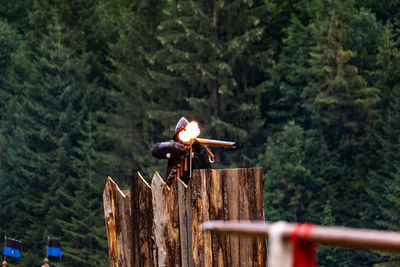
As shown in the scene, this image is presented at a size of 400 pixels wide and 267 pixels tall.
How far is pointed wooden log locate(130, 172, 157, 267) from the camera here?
4.54 m

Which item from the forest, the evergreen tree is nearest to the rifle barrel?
the forest

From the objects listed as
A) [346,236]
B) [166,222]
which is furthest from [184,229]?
[346,236]

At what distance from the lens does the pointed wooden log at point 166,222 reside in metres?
4.43

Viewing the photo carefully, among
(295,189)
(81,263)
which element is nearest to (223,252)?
(295,189)

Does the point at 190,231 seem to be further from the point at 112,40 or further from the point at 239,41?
the point at 112,40

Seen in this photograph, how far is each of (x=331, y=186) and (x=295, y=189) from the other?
1338 mm

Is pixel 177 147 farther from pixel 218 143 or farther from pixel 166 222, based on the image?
pixel 166 222

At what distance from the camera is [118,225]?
4.75m

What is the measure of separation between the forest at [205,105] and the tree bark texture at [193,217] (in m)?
21.6

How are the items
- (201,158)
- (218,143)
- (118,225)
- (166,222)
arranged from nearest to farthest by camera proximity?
(166,222), (118,225), (218,143), (201,158)

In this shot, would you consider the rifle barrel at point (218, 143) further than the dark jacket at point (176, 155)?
No

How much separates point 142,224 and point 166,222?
19 cm

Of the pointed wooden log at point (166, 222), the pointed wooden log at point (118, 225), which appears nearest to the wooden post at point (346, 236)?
the pointed wooden log at point (166, 222)

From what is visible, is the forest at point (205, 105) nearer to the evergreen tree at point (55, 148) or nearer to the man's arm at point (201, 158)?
the evergreen tree at point (55, 148)
